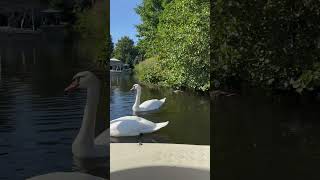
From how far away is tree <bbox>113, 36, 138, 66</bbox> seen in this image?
4.69 meters

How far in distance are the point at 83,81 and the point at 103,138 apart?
0.96 feet

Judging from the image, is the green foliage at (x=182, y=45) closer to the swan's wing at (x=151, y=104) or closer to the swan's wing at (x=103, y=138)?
the swan's wing at (x=151, y=104)

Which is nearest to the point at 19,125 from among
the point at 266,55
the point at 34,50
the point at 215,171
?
the point at 34,50

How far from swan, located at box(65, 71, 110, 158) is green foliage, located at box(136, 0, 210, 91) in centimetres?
315

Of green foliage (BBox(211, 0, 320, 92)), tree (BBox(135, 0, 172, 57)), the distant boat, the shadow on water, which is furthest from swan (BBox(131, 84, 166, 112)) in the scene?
green foliage (BBox(211, 0, 320, 92))

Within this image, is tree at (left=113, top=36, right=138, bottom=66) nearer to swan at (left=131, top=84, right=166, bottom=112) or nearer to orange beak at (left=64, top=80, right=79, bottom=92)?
swan at (left=131, top=84, right=166, bottom=112)

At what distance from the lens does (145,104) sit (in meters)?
6.43

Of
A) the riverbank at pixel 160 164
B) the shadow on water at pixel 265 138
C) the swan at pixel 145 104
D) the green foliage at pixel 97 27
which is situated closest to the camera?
the green foliage at pixel 97 27

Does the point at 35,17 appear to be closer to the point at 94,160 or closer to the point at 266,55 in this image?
the point at 94,160

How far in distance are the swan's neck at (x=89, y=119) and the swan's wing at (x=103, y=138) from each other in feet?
0.13

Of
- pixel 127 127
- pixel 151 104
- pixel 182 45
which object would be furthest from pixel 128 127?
pixel 151 104

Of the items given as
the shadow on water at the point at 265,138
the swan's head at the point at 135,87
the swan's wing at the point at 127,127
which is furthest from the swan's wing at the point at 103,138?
the swan's head at the point at 135,87

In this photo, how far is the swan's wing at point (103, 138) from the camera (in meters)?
2.41

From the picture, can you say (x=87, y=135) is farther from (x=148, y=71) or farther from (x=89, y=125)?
(x=148, y=71)
